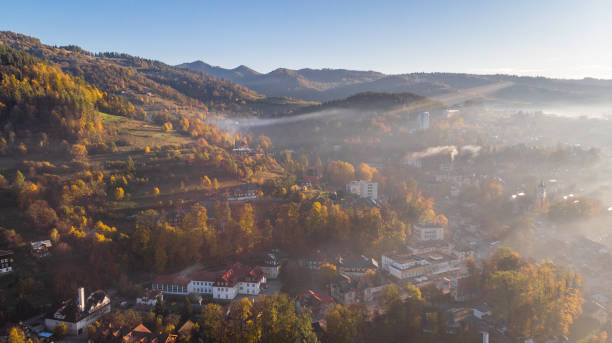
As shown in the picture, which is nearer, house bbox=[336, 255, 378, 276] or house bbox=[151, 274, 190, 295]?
house bbox=[151, 274, 190, 295]

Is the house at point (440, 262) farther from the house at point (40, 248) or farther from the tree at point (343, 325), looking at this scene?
the house at point (40, 248)

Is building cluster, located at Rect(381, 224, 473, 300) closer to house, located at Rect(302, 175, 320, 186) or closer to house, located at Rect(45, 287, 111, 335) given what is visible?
house, located at Rect(302, 175, 320, 186)

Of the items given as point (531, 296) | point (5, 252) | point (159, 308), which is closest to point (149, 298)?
point (159, 308)

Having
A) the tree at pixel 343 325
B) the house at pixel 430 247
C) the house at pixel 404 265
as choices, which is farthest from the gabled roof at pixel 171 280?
the house at pixel 430 247

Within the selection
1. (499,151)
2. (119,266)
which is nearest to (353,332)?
(119,266)

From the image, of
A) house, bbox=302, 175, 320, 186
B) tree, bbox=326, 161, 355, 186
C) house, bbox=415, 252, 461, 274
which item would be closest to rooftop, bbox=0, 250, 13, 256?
house, bbox=302, 175, 320, 186

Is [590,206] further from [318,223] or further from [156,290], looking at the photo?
[156,290]
